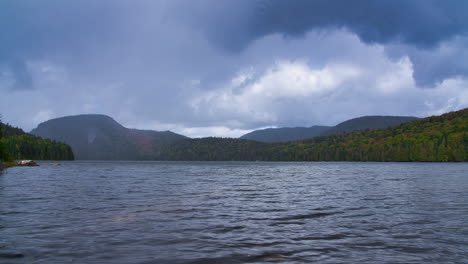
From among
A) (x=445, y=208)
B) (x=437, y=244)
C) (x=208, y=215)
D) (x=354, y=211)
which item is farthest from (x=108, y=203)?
(x=445, y=208)

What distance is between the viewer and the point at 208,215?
2348 cm

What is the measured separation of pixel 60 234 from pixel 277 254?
11225 mm

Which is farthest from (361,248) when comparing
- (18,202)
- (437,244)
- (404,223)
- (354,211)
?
(18,202)

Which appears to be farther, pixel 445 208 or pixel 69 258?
pixel 445 208

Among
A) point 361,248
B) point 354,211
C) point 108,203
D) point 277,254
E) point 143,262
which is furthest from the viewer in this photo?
point 108,203

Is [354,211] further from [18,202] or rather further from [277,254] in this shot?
[18,202]

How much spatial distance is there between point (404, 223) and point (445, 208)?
8.65 m

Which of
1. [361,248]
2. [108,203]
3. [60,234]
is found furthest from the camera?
[108,203]

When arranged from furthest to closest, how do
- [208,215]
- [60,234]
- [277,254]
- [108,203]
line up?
[108,203] < [208,215] < [60,234] < [277,254]

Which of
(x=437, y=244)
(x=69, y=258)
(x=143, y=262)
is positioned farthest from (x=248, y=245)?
(x=437, y=244)

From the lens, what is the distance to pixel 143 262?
12.6 metres

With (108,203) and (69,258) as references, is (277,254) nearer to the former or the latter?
(69,258)

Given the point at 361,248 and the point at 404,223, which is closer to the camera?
the point at 361,248

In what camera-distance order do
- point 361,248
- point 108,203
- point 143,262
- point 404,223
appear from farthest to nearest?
point 108,203 < point 404,223 < point 361,248 < point 143,262
